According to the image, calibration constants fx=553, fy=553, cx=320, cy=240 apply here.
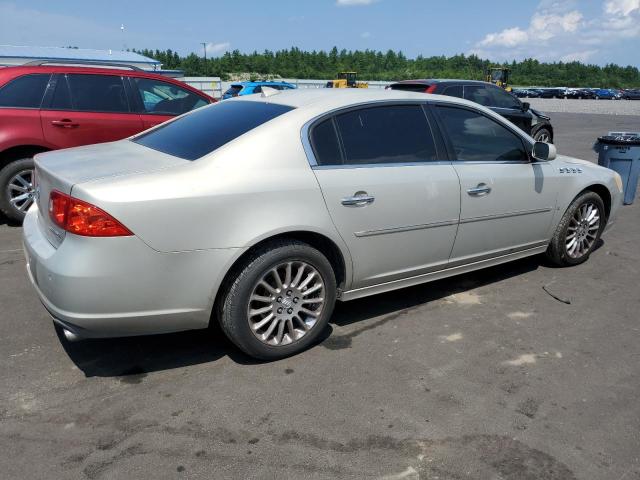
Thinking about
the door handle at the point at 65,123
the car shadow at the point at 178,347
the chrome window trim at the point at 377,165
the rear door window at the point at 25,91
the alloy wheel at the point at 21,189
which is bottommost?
the car shadow at the point at 178,347

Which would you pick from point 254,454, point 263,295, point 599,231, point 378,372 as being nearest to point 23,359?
point 263,295

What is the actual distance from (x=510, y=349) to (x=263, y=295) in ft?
5.47

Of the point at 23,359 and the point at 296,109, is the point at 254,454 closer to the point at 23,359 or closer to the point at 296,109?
the point at 23,359

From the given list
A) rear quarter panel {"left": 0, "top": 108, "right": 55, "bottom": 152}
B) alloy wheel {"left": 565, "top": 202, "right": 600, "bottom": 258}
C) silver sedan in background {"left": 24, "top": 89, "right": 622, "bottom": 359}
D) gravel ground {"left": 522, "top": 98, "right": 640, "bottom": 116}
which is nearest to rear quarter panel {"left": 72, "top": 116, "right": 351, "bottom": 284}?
silver sedan in background {"left": 24, "top": 89, "right": 622, "bottom": 359}

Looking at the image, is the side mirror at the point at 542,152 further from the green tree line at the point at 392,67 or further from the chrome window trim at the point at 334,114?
the green tree line at the point at 392,67

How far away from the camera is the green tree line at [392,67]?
91000mm

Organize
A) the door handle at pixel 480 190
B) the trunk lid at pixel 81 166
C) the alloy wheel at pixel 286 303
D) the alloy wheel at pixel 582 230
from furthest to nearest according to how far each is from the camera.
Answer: the alloy wheel at pixel 582 230, the door handle at pixel 480 190, the alloy wheel at pixel 286 303, the trunk lid at pixel 81 166

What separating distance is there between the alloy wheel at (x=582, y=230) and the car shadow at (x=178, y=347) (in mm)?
1663

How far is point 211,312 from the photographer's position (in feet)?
10.5

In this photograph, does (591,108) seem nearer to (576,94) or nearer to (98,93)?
(576,94)

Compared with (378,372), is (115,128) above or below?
above

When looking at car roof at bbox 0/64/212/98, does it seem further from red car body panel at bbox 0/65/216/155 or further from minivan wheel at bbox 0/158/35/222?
minivan wheel at bbox 0/158/35/222

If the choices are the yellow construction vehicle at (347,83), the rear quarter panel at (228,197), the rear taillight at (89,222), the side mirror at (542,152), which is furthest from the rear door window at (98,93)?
the yellow construction vehicle at (347,83)

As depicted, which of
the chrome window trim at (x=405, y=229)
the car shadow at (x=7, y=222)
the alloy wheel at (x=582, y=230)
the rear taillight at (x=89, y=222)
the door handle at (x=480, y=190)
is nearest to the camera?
the rear taillight at (x=89, y=222)
